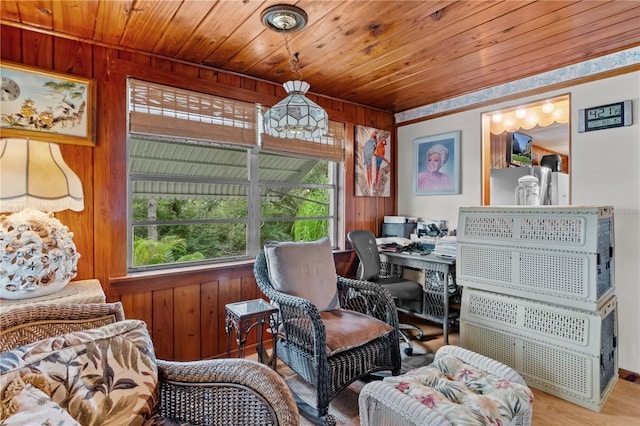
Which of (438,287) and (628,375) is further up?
(438,287)

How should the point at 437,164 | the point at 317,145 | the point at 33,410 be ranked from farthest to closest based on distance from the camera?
the point at 437,164 < the point at 317,145 < the point at 33,410

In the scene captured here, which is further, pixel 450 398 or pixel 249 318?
pixel 249 318

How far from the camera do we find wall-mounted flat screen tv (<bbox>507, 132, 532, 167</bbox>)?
144 inches

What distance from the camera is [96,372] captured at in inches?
42.8

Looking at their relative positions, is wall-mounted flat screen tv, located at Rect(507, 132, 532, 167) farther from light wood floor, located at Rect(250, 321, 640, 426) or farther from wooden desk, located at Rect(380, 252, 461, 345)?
light wood floor, located at Rect(250, 321, 640, 426)

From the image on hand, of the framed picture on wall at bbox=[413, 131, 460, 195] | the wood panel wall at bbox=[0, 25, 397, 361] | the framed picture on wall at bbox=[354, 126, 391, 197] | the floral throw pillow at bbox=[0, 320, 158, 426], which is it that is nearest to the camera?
the floral throw pillow at bbox=[0, 320, 158, 426]

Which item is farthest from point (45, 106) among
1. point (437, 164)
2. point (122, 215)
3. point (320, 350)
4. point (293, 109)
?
point (437, 164)

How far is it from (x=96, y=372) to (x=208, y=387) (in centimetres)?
35

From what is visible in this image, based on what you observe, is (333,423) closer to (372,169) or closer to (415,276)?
(415,276)

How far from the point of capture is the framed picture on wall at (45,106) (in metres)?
1.91

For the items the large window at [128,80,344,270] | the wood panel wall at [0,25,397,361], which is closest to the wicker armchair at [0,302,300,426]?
the wood panel wall at [0,25,397,361]

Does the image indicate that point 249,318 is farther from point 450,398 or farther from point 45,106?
point 45,106

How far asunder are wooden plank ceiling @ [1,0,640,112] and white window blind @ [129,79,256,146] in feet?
0.84

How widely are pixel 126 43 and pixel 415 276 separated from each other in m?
3.22
